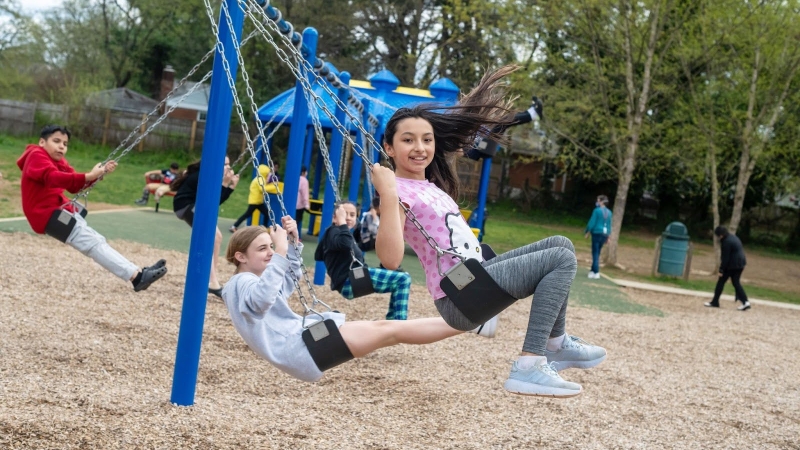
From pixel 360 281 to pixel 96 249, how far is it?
173 centimetres

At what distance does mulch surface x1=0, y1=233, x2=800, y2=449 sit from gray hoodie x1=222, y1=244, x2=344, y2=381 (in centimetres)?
57

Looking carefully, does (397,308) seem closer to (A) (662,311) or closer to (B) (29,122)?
(A) (662,311)

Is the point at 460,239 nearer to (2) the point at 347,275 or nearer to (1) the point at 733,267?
(2) the point at 347,275

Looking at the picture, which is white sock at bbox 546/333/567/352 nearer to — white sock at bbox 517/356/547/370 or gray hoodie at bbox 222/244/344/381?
white sock at bbox 517/356/547/370

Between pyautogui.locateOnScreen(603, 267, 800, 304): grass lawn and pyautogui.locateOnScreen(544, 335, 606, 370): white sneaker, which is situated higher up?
pyautogui.locateOnScreen(544, 335, 606, 370): white sneaker

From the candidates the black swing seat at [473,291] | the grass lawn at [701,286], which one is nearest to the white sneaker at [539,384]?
the black swing seat at [473,291]

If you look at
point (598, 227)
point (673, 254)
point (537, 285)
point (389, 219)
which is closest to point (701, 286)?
point (673, 254)

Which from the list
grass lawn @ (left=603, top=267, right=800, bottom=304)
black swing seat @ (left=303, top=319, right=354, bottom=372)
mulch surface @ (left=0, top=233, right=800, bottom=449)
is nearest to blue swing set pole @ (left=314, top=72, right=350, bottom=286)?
mulch surface @ (left=0, top=233, right=800, bottom=449)

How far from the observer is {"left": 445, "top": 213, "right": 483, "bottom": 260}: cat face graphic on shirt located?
10.5ft

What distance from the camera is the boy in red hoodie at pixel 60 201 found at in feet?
18.2

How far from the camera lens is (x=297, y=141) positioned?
7289 mm

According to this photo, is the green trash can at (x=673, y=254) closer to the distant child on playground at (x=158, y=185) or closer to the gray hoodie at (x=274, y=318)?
the distant child on playground at (x=158, y=185)

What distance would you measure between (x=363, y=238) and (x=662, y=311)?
4.41 meters

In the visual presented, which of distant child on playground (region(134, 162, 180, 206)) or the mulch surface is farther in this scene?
distant child on playground (region(134, 162, 180, 206))
